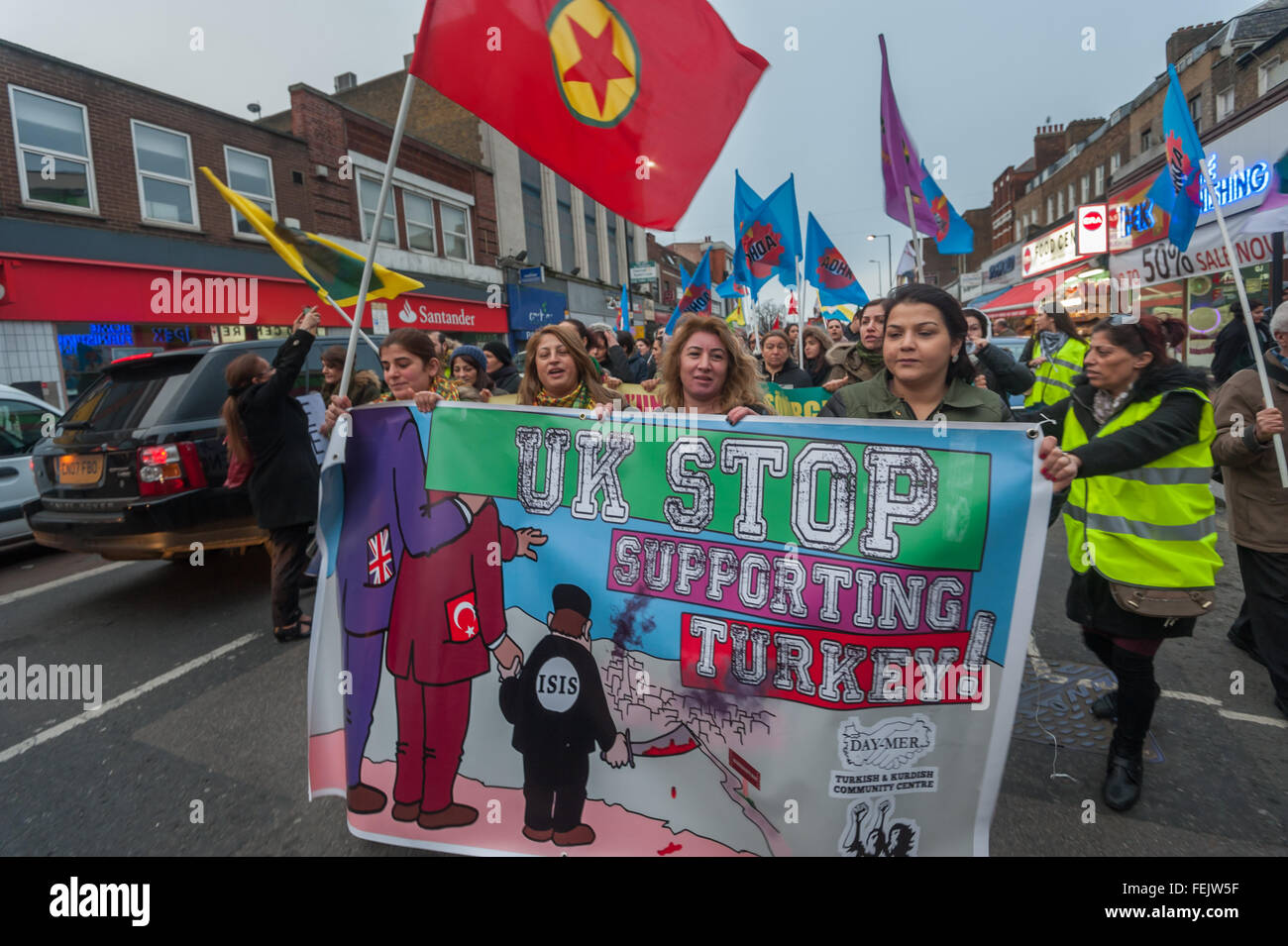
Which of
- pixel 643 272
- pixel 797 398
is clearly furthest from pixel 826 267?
pixel 643 272

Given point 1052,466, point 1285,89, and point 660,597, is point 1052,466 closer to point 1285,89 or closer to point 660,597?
point 660,597

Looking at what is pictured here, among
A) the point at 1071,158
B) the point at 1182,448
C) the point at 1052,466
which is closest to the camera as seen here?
the point at 1052,466

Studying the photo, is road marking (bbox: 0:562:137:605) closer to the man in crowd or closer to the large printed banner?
the large printed banner

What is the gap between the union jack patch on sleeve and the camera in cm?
247

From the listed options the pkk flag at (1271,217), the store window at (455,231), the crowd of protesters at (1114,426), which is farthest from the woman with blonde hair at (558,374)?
the store window at (455,231)

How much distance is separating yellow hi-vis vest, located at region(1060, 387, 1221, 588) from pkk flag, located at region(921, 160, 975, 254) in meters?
3.94

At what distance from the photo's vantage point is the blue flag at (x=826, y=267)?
388 inches

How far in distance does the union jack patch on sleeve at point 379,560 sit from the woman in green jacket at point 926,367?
1.81 m

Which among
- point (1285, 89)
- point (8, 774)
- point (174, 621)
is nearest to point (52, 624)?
point (174, 621)

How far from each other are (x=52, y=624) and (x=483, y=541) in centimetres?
461

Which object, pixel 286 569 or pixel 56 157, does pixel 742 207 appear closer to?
pixel 286 569

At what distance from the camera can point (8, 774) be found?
3129 millimetres

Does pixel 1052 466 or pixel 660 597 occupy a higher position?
pixel 1052 466

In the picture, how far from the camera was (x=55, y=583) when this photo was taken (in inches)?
236
